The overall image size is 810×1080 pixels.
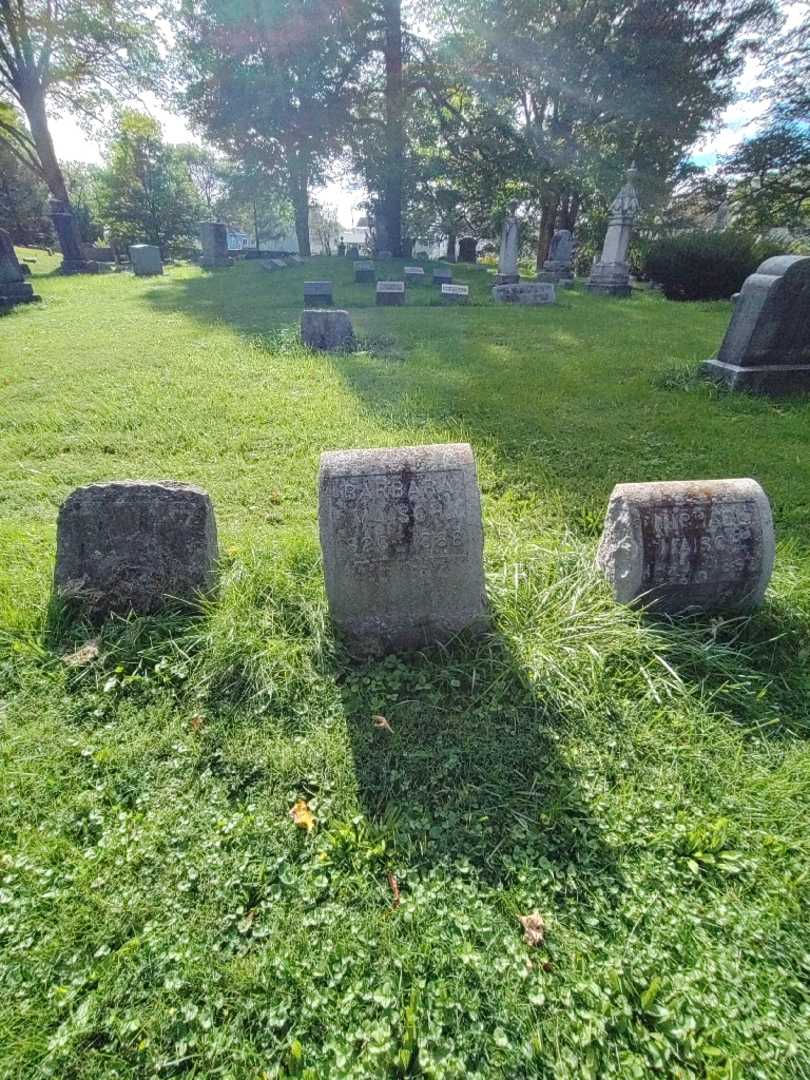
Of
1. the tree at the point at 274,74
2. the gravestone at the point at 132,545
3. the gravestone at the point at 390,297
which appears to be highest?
the tree at the point at 274,74

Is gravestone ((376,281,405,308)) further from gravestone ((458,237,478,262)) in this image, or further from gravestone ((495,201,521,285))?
gravestone ((458,237,478,262))

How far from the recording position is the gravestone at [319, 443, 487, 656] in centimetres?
228

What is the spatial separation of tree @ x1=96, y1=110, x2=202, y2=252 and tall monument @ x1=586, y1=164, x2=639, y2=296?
77.1 feet

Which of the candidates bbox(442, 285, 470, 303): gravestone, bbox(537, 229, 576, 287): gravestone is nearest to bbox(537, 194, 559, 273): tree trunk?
bbox(537, 229, 576, 287): gravestone

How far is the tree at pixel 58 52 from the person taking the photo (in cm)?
2019

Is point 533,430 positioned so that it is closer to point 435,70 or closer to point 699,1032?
point 699,1032

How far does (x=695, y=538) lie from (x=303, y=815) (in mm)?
2027

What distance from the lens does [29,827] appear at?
179 cm

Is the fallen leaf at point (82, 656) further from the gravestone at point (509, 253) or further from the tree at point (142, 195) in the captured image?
the tree at point (142, 195)

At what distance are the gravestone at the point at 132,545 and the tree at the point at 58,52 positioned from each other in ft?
76.1

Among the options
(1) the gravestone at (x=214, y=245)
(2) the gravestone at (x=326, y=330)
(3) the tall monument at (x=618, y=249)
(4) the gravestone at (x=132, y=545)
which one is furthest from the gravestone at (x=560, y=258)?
(4) the gravestone at (x=132, y=545)

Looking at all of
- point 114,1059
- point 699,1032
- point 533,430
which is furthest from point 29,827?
point 533,430

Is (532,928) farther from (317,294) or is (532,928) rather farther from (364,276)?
(364,276)

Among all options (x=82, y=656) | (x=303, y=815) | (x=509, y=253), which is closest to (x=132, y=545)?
(x=82, y=656)
